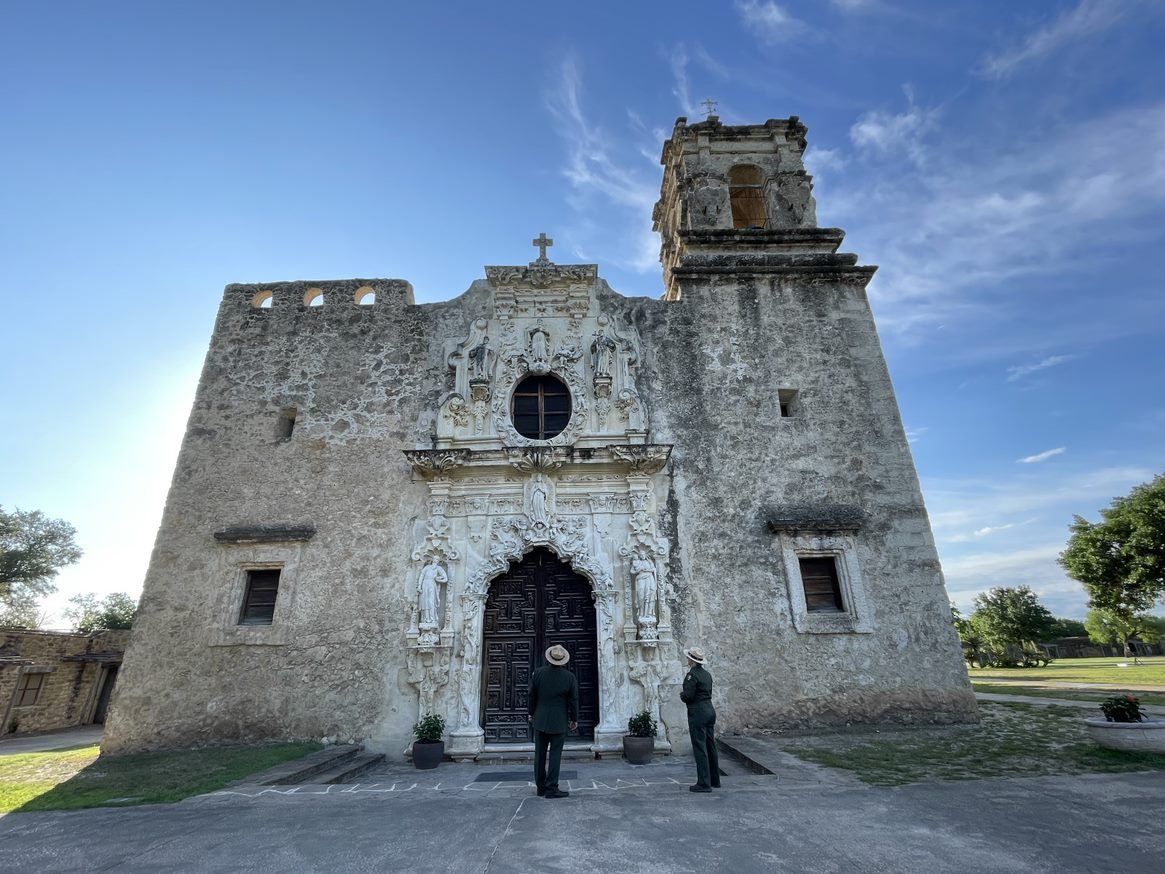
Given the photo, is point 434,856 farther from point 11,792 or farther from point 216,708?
point 216,708

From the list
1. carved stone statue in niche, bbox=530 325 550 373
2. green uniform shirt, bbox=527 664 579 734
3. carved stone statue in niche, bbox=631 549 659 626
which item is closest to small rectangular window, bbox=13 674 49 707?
carved stone statue in niche, bbox=530 325 550 373

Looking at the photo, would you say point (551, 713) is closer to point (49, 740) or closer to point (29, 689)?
point (49, 740)

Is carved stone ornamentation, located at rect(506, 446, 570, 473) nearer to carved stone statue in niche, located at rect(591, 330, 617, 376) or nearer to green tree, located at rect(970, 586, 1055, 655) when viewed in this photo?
carved stone statue in niche, located at rect(591, 330, 617, 376)

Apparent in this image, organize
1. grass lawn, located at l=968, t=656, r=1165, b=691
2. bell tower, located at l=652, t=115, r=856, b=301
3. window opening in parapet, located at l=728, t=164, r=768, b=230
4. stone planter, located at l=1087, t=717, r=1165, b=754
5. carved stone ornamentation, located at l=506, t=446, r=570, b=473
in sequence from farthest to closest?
grass lawn, located at l=968, t=656, r=1165, b=691, window opening in parapet, located at l=728, t=164, r=768, b=230, bell tower, located at l=652, t=115, r=856, b=301, carved stone ornamentation, located at l=506, t=446, r=570, b=473, stone planter, located at l=1087, t=717, r=1165, b=754

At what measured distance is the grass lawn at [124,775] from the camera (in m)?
6.02

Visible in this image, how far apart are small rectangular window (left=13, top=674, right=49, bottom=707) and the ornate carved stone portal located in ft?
48.2

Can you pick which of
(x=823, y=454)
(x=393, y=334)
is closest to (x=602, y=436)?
A: (x=823, y=454)

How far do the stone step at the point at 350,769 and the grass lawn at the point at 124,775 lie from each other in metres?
0.63

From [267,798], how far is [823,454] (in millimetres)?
9567

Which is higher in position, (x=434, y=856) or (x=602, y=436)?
(x=602, y=436)

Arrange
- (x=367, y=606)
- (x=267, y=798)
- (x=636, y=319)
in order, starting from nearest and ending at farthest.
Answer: (x=267, y=798)
(x=367, y=606)
(x=636, y=319)

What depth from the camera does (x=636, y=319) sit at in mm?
11734

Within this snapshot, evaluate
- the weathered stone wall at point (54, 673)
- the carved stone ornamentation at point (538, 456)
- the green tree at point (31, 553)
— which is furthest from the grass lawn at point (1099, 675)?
the green tree at point (31, 553)

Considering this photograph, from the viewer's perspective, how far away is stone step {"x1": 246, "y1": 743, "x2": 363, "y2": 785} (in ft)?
21.5
